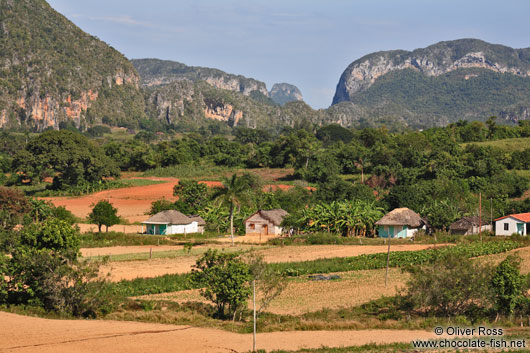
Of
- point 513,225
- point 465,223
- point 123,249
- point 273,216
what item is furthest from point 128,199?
point 513,225

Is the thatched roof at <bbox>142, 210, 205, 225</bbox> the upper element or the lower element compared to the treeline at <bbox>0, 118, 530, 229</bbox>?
lower

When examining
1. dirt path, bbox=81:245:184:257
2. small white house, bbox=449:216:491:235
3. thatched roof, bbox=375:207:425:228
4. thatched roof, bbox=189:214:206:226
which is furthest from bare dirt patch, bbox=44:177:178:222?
small white house, bbox=449:216:491:235

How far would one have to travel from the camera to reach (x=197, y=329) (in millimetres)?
22812

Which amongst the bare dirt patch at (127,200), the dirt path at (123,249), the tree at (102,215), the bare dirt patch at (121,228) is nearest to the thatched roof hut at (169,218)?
the bare dirt patch at (121,228)

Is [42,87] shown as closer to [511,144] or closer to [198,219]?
[511,144]

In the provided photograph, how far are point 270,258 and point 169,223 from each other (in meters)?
16.5

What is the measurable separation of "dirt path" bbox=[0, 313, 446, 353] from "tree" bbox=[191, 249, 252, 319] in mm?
1931

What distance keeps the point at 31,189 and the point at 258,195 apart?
3365cm

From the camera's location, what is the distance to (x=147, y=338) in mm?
21219

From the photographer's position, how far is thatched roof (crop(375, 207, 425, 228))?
5294 cm

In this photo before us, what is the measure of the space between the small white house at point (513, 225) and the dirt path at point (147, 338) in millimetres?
32323

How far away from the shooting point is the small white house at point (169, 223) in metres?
54.4

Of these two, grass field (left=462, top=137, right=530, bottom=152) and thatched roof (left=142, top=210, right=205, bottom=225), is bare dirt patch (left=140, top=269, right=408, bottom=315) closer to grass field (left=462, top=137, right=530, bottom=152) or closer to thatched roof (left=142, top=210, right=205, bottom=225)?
thatched roof (left=142, top=210, right=205, bottom=225)

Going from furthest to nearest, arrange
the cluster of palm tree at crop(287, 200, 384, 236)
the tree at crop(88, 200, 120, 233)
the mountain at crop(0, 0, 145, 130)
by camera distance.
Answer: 1. the mountain at crop(0, 0, 145, 130)
2. the cluster of palm tree at crop(287, 200, 384, 236)
3. the tree at crop(88, 200, 120, 233)
